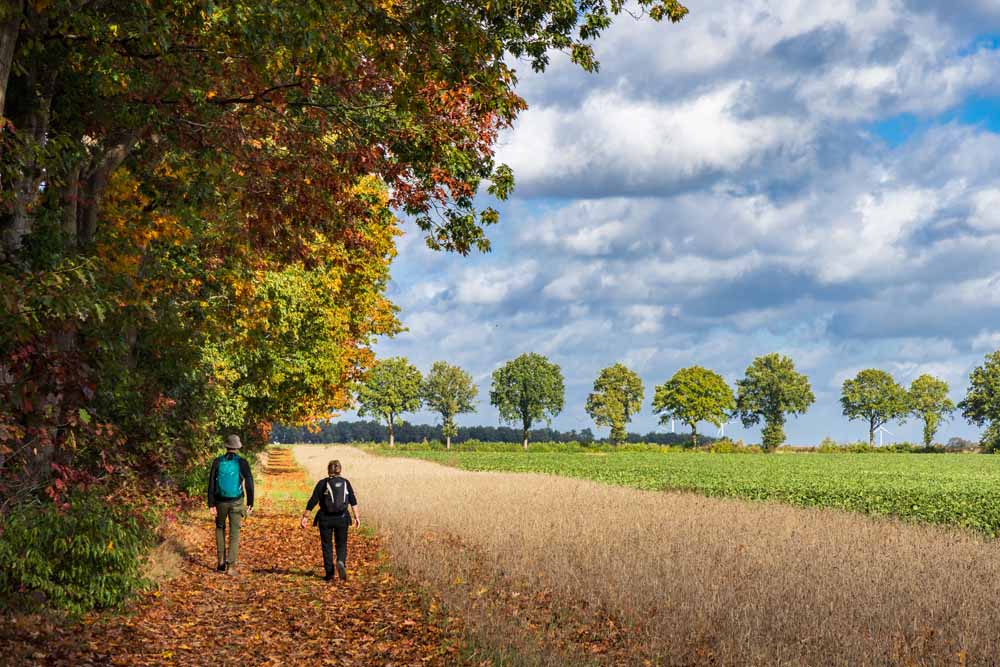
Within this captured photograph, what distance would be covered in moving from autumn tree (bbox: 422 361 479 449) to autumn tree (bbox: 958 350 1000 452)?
3449 inches

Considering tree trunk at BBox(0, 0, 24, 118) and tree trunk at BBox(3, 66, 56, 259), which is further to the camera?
tree trunk at BBox(3, 66, 56, 259)

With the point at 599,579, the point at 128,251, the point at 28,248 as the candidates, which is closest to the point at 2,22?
the point at 28,248

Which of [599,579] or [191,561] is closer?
[599,579]

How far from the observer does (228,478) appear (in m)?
14.9

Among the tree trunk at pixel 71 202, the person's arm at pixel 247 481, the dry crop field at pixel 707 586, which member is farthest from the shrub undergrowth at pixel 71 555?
the dry crop field at pixel 707 586

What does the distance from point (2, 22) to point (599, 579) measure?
1027 centimetres

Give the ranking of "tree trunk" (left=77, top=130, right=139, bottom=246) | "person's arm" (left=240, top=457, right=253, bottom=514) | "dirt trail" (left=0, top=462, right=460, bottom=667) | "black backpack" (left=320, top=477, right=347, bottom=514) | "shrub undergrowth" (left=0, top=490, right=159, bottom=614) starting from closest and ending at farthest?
"dirt trail" (left=0, top=462, right=460, bottom=667) → "shrub undergrowth" (left=0, top=490, right=159, bottom=614) → "black backpack" (left=320, top=477, right=347, bottom=514) → "tree trunk" (left=77, top=130, right=139, bottom=246) → "person's arm" (left=240, top=457, right=253, bottom=514)

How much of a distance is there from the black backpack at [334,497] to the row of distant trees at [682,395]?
133 m

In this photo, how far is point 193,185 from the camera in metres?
14.0

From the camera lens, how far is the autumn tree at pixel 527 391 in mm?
162500

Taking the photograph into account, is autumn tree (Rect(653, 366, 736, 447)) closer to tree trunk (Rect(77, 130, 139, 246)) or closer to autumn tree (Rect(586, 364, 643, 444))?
autumn tree (Rect(586, 364, 643, 444))

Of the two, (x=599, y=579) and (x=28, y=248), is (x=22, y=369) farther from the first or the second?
(x=599, y=579)

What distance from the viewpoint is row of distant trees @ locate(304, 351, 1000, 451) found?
493ft

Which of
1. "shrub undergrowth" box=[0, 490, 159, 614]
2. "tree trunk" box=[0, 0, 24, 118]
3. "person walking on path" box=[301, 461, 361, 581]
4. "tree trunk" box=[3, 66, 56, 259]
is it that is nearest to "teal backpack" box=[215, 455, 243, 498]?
"person walking on path" box=[301, 461, 361, 581]
